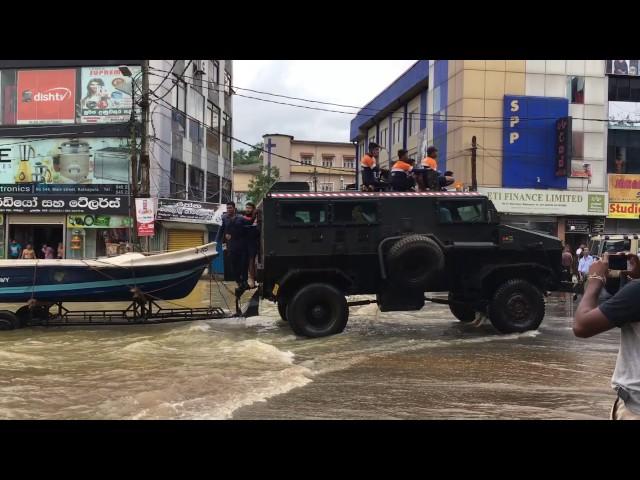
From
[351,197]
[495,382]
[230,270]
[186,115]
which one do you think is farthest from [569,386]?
[186,115]

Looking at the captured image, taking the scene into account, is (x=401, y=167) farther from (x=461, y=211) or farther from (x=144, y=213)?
(x=144, y=213)

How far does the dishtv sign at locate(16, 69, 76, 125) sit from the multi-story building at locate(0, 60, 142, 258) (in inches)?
1.6

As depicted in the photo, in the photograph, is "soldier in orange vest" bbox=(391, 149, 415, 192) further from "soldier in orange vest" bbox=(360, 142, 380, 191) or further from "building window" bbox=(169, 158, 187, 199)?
"building window" bbox=(169, 158, 187, 199)

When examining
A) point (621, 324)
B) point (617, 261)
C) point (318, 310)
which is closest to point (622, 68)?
point (318, 310)

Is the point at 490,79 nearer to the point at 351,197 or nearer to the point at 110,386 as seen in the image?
the point at 351,197

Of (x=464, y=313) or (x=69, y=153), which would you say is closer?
(x=464, y=313)

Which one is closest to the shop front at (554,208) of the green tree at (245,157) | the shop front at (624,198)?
the shop front at (624,198)

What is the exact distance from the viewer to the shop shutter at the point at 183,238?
2898 cm

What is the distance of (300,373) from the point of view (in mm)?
7828

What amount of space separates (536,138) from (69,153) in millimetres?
21642

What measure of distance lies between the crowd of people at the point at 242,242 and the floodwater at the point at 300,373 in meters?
1.14

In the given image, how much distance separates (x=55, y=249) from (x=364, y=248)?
20646 mm

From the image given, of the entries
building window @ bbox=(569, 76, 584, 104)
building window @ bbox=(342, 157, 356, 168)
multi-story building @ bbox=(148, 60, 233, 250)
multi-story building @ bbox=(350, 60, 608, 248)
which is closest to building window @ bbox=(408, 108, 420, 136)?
multi-story building @ bbox=(350, 60, 608, 248)

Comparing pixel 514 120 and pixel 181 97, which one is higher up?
pixel 181 97
